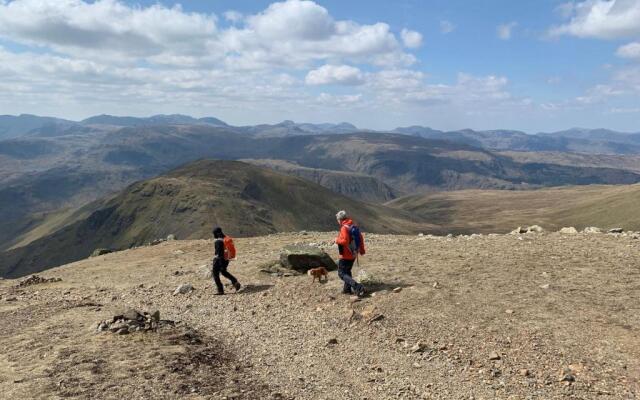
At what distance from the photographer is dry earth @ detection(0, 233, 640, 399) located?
11680mm

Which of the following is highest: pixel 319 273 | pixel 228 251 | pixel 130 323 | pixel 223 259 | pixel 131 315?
pixel 228 251

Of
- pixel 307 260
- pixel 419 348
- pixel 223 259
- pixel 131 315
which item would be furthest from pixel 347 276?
pixel 131 315

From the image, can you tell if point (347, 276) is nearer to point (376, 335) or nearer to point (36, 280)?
point (376, 335)

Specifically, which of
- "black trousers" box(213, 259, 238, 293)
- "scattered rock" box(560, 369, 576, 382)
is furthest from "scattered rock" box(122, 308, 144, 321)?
"scattered rock" box(560, 369, 576, 382)

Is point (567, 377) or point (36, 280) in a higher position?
point (567, 377)

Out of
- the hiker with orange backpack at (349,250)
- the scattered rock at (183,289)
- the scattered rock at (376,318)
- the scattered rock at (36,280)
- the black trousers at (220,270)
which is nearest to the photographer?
the scattered rock at (376,318)

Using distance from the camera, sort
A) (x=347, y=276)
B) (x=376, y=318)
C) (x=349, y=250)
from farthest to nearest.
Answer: (x=347, y=276), (x=349, y=250), (x=376, y=318)

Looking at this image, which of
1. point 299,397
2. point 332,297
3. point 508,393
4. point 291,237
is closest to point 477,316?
point 508,393

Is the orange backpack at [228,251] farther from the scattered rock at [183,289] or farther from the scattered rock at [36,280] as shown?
the scattered rock at [36,280]

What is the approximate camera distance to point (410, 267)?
70.6 ft

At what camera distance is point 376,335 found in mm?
15031

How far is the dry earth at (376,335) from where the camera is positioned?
11680mm

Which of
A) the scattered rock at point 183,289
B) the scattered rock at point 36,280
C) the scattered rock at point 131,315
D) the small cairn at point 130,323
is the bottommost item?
the scattered rock at point 36,280

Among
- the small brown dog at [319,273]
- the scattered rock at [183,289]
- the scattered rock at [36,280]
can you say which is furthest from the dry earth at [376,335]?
the scattered rock at [36,280]
